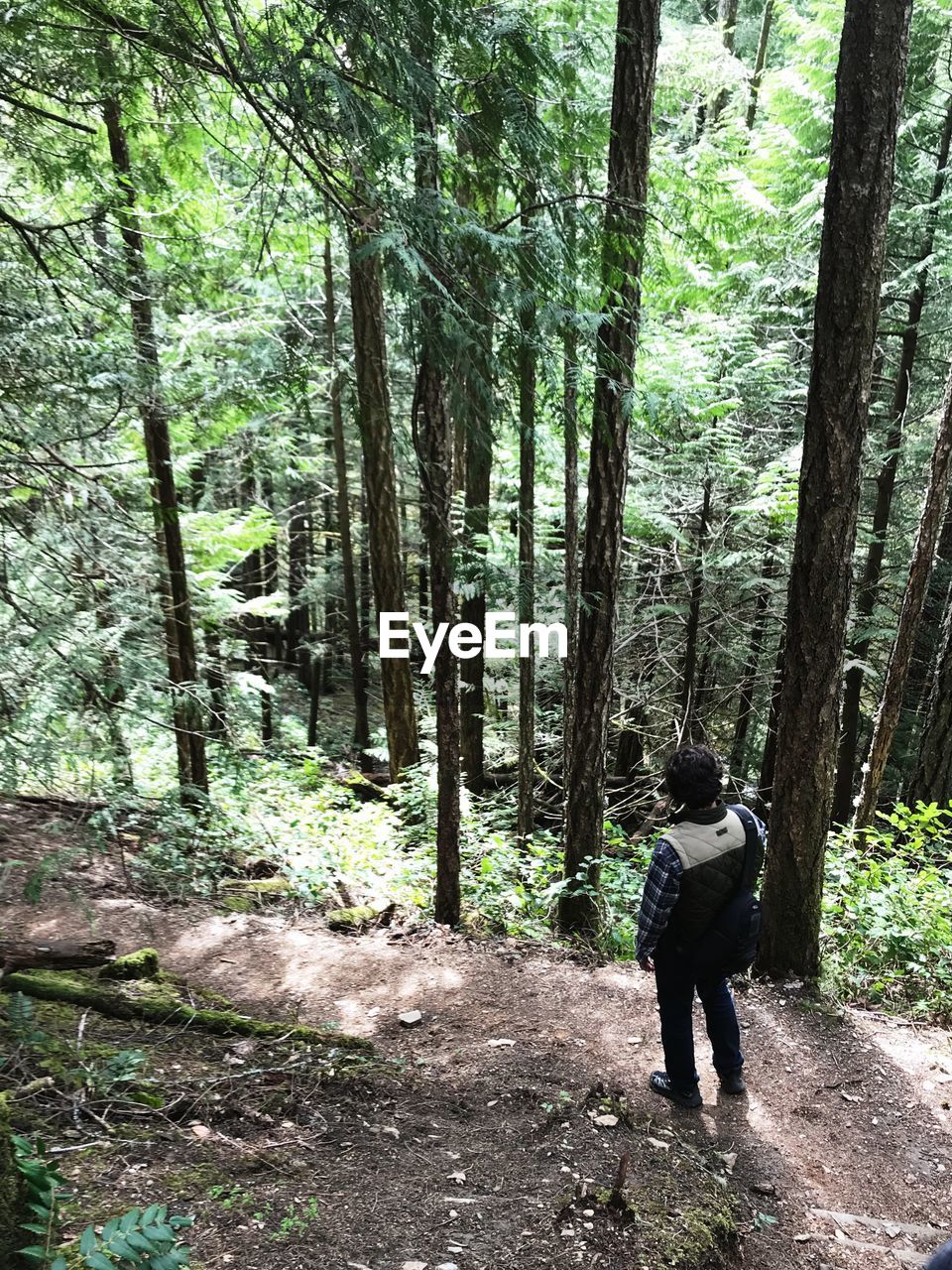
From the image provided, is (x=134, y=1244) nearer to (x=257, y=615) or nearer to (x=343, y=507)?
(x=343, y=507)

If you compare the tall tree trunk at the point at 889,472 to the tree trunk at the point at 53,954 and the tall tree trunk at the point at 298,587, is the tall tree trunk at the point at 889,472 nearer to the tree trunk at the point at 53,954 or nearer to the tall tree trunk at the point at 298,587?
the tree trunk at the point at 53,954

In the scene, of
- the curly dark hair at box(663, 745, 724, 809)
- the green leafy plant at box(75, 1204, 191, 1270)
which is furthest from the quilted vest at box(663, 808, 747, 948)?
the green leafy plant at box(75, 1204, 191, 1270)

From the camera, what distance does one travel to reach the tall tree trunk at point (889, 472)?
33.5 ft

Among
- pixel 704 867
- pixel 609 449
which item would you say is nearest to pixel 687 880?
pixel 704 867

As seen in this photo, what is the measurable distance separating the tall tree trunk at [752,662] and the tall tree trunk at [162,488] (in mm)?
7602

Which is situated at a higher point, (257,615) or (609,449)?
(609,449)

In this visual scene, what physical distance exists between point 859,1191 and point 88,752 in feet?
16.6

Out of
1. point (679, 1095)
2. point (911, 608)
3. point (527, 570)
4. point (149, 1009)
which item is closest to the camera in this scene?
point (679, 1095)

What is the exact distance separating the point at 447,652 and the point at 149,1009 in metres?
3.24

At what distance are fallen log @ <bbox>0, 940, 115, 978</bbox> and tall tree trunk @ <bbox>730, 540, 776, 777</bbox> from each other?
871cm

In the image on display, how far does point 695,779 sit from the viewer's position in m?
3.92

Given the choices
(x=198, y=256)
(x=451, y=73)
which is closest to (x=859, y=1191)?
(x=451, y=73)

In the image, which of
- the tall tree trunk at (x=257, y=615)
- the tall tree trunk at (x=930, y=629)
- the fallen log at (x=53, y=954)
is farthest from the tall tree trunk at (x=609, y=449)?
the tall tree trunk at (x=257, y=615)

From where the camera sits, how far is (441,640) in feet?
19.5
